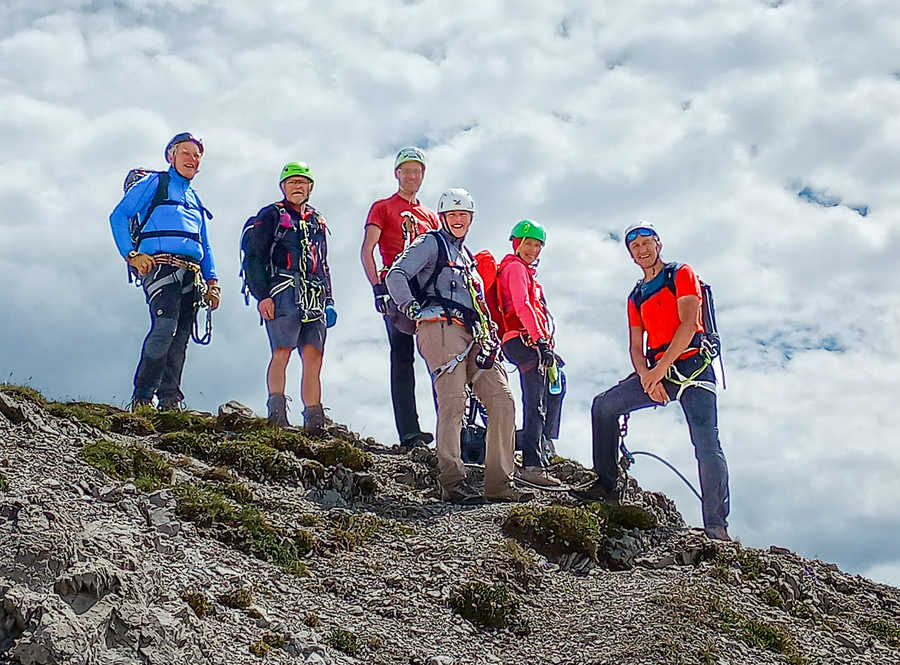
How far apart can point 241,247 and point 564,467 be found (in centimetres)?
511

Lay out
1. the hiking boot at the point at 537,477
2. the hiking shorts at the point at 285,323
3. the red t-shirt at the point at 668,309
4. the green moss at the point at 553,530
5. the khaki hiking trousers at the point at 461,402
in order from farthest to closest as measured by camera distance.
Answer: the hiking boot at the point at 537,477 < the hiking shorts at the point at 285,323 < the khaki hiking trousers at the point at 461,402 < the red t-shirt at the point at 668,309 < the green moss at the point at 553,530

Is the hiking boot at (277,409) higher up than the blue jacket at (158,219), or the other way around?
the blue jacket at (158,219)

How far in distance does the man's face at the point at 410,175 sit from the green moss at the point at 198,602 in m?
6.86

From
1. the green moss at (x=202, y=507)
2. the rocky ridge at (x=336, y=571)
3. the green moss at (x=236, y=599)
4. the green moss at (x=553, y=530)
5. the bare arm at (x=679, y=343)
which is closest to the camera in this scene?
the rocky ridge at (x=336, y=571)

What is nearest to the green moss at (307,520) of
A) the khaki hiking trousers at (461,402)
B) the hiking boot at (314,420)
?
the khaki hiking trousers at (461,402)

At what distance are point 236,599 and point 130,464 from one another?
2617 millimetres

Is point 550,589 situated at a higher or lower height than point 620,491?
lower

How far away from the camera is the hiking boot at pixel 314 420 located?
1249 centimetres

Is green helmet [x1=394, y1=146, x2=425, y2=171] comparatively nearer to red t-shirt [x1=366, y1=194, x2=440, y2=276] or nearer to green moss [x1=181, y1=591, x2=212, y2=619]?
red t-shirt [x1=366, y1=194, x2=440, y2=276]

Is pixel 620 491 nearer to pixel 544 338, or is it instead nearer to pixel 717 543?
pixel 717 543

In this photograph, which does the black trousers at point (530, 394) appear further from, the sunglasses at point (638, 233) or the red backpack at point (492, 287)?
the sunglasses at point (638, 233)

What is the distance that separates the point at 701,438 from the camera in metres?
10.3

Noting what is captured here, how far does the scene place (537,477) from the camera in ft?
40.3

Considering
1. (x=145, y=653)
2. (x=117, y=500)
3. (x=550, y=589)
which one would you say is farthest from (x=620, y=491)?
(x=145, y=653)
